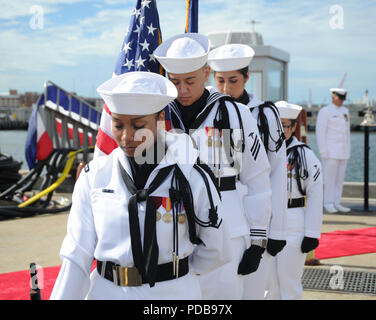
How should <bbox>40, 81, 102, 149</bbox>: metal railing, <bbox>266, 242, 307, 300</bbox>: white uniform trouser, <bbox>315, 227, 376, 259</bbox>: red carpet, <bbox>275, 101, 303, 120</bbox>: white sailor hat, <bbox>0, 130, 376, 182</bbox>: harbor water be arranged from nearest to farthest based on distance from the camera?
<bbox>266, 242, 307, 300</bbox>: white uniform trouser
<bbox>275, 101, 303, 120</bbox>: white sailor hat
<bbox>315, 227, 376, 259</bbox>: red carpet
<bbox>40, 81, 102, 149</bbox>: metal railing
<bbox>0, 130, 376, 182</bbox>: harbor water

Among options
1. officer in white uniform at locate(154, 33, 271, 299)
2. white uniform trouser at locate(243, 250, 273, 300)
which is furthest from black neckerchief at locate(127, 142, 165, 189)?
white uniform trouser at locate(243, 250, 273, 300)

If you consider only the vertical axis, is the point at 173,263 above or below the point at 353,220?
above

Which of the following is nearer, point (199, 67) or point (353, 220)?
point (199, 67)

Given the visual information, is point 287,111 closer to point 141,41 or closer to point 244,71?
point 244,71

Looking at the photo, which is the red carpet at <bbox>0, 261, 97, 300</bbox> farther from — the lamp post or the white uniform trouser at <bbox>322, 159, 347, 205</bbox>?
the lamp post

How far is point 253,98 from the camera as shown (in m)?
3.09

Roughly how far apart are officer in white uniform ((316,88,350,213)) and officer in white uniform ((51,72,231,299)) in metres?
6.66

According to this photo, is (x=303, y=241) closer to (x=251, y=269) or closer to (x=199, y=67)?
(x=251, y=269)

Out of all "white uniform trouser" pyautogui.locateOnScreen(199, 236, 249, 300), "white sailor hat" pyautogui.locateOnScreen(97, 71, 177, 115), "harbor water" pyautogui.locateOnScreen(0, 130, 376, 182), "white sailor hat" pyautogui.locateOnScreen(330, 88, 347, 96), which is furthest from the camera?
"harbor water" pyautogui.locateOnScreen(0, 130, 376, 182)

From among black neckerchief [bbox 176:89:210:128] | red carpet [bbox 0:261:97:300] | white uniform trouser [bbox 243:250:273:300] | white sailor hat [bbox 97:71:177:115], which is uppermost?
white sailor hat [bbox 97:71:177:115]

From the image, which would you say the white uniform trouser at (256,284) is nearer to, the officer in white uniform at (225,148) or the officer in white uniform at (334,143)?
the officer in white uniform at (225,148)

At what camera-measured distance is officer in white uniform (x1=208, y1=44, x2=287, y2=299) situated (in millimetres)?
2943
